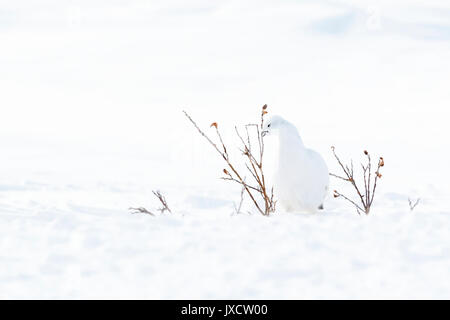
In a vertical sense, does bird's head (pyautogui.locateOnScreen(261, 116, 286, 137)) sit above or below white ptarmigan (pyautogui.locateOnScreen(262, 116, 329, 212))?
above

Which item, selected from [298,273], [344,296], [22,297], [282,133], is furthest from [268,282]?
[282,133]

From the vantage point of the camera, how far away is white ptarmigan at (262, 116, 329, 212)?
13.7 ft

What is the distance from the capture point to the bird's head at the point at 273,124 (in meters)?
4.16

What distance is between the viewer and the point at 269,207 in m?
4.46

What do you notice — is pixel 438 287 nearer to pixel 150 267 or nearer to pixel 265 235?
pixel 265 235

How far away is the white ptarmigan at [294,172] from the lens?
417 cm

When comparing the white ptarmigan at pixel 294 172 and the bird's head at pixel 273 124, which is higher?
the bird's head at pixel 273 124

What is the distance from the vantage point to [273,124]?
13.7 ft

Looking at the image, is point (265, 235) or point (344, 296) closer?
point (344, 296)

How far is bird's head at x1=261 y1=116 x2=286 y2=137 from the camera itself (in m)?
4.16

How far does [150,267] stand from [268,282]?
0.53 m

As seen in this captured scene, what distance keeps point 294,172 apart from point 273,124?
351mm
